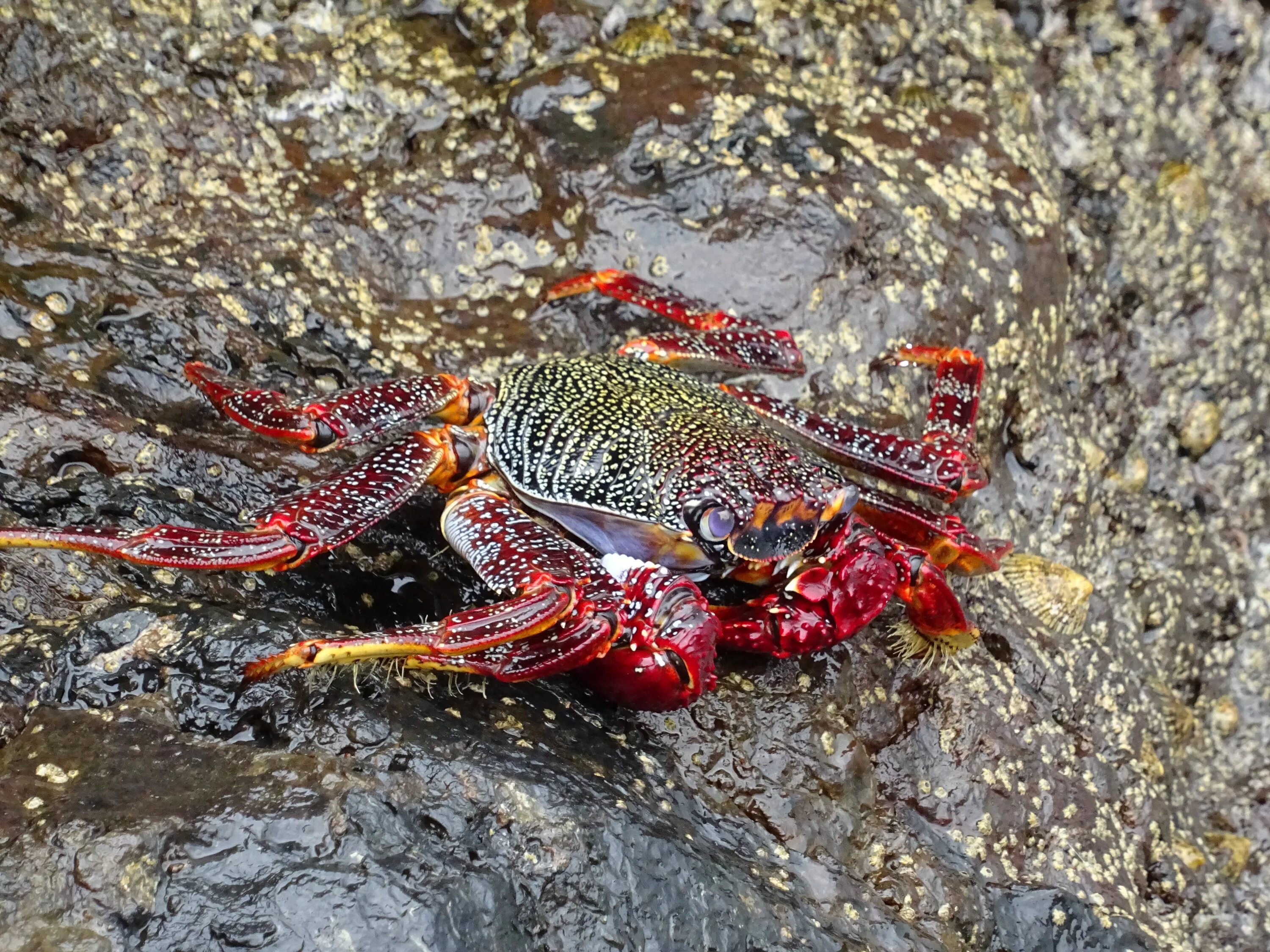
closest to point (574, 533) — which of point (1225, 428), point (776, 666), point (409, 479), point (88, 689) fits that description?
point (409, 479)

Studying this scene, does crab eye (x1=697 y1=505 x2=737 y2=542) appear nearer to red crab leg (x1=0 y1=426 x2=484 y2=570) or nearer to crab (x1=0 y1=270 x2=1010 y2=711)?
crab (x1=0 y1=270 x2=1010 y2=711)

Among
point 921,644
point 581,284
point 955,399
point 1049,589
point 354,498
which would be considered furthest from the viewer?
point 581,284

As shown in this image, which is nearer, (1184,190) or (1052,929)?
(1052,929)

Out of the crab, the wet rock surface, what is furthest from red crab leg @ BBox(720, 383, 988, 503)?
the wet rock surface

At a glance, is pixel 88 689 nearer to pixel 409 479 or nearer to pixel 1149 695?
pixel 409 479

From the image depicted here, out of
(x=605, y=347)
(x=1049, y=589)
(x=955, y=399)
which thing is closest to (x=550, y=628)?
(x=605, y=347)

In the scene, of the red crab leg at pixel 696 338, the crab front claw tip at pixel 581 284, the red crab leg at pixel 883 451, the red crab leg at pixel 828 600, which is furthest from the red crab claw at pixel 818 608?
the crab front claw tip at pixel 581 284

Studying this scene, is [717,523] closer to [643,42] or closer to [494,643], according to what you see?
[494,643]

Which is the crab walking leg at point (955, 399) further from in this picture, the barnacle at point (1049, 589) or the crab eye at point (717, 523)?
the crab eye at point (717, 523)
